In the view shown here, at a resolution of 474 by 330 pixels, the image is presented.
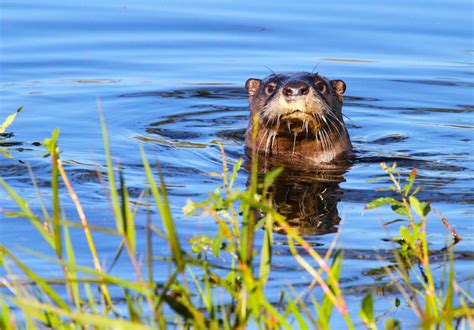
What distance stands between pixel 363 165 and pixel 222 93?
118 inches

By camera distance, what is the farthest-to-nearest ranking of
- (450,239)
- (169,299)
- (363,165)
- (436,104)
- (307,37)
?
(307,37) → (436,104) → (363,165) → (450,239) → (169,299)

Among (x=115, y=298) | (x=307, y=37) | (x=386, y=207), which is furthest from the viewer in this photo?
(x=307, y=37)

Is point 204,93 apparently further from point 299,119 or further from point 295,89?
point 295,89

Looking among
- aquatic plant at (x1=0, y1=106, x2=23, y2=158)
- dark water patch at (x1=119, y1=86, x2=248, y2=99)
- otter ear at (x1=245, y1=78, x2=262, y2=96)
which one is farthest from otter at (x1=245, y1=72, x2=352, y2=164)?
dark water patch at (x1=119, y1=86, x2=248, y2=99)

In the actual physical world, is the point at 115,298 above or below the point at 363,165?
below

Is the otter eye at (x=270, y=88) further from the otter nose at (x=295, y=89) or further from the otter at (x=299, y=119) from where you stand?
Result: the otter nose at (x=295, y=89)

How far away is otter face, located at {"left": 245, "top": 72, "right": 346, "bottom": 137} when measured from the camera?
6.97m

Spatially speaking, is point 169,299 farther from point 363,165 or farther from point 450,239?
→ point 363,165

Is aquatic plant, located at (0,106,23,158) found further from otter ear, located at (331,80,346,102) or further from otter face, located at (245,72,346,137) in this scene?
otter ear, located at (331,80,346,102)

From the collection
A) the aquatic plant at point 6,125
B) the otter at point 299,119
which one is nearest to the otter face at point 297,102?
the otter at point 299,119

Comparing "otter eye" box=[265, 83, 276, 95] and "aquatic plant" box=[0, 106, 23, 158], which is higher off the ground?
"otter eye" box=[265, 83, 276, 95]

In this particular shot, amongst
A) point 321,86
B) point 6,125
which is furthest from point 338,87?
point 6,125

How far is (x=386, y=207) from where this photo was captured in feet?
20.6

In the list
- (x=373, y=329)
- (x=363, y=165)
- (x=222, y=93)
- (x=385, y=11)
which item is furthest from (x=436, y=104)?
(x=373, y=329)
